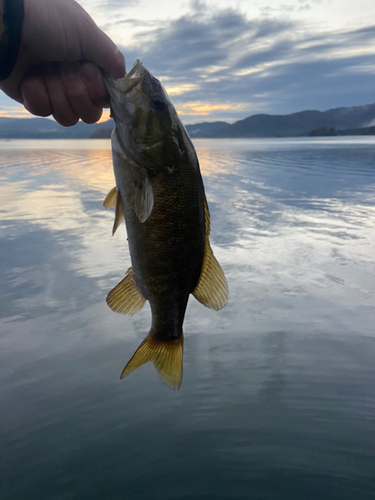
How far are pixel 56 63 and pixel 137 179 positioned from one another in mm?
959

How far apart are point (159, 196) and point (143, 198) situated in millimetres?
80

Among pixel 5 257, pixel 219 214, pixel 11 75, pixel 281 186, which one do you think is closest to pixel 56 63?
pixel 11 75

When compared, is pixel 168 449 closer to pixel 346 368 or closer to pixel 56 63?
pixel 346 368

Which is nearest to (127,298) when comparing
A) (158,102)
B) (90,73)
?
(158,102)

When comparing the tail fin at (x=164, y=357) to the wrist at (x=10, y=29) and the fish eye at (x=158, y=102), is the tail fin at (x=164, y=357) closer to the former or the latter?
the fish eye at (x=158, y=102)

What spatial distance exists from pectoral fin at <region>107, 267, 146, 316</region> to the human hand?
1.03 metres

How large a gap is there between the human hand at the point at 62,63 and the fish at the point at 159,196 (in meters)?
0.20

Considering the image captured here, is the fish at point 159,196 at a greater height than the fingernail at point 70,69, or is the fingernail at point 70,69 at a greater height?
the fingernail at point 70,69

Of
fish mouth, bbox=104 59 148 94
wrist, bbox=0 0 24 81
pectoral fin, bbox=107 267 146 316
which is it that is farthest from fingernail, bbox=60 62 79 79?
pectoral fin, bbox=107 267 146 316

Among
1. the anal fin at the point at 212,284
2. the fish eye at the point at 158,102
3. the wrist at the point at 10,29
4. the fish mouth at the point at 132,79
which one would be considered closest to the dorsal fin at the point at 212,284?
the anal fin at the point at 212,284

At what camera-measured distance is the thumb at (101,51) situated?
2.27 meters

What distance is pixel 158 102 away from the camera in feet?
6.73

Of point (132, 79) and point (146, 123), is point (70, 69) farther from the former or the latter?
point (146, 123)

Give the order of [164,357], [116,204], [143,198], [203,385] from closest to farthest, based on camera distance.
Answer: [143,198]
[116,204]
[164,357]
[203,385]
